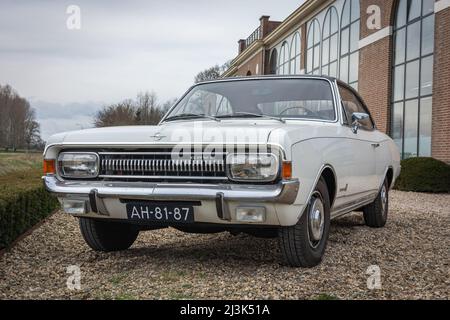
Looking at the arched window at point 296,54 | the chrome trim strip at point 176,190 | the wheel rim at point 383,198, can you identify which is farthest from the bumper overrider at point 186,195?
the arched window at point 296,54

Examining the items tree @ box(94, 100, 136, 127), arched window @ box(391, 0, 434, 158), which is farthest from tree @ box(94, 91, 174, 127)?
arched window @ box(391, 0, 434, 158)

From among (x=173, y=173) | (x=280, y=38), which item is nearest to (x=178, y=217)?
(x=173, y=173)

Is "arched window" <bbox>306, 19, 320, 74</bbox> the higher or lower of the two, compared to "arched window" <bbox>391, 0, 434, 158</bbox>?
higher

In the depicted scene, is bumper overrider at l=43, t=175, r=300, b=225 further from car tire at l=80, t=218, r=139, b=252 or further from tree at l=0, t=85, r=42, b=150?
tree at l=0, t=85, r=42, b=150

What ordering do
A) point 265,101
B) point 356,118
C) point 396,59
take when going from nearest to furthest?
1. point 265,101
2. point 356,118
3. point 396,59

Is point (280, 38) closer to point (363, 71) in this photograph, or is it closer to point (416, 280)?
point (363, 71)

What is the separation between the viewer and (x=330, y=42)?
20.1 meters

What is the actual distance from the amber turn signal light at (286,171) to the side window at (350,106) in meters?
1.73

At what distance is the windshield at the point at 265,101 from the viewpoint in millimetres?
4504

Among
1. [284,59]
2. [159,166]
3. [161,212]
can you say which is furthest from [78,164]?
[284,59]

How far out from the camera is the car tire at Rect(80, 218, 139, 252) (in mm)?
4277

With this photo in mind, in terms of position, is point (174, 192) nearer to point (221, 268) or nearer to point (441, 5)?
point (221, 268)

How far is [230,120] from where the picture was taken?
14.1 feet

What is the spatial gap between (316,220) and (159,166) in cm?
127
